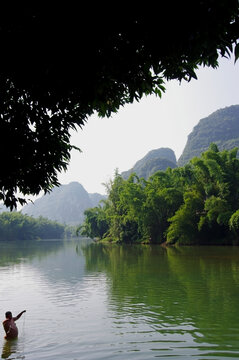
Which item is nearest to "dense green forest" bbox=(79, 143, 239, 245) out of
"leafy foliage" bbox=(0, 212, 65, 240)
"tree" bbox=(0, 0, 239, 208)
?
"tree" bbox=(0, 0, 239, 208)

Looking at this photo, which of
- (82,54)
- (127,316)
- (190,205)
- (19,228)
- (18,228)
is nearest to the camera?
(82,54)

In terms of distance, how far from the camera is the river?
26.0 ft

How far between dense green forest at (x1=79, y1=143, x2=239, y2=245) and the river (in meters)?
22.9

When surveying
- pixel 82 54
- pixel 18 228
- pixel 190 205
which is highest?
pixel 190 205

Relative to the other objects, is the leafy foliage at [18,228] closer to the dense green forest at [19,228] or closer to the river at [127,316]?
the dense green forest at [19,228]

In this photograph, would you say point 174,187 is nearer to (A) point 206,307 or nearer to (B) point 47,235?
(A) point 206,307

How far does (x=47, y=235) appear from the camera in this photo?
460 ft

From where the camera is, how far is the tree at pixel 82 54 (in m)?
3.56

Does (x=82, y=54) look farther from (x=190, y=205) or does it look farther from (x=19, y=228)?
(x=19, y=228)

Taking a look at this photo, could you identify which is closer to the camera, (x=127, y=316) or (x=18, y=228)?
(x=127, y=316)

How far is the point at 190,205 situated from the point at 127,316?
3472 centimetres

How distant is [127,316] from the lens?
10.9m

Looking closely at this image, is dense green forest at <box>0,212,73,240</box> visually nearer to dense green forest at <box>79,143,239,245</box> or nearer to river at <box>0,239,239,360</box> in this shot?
dense green forest at <box>79,143,239,245</box>

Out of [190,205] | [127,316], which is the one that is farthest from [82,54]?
[190,205]
